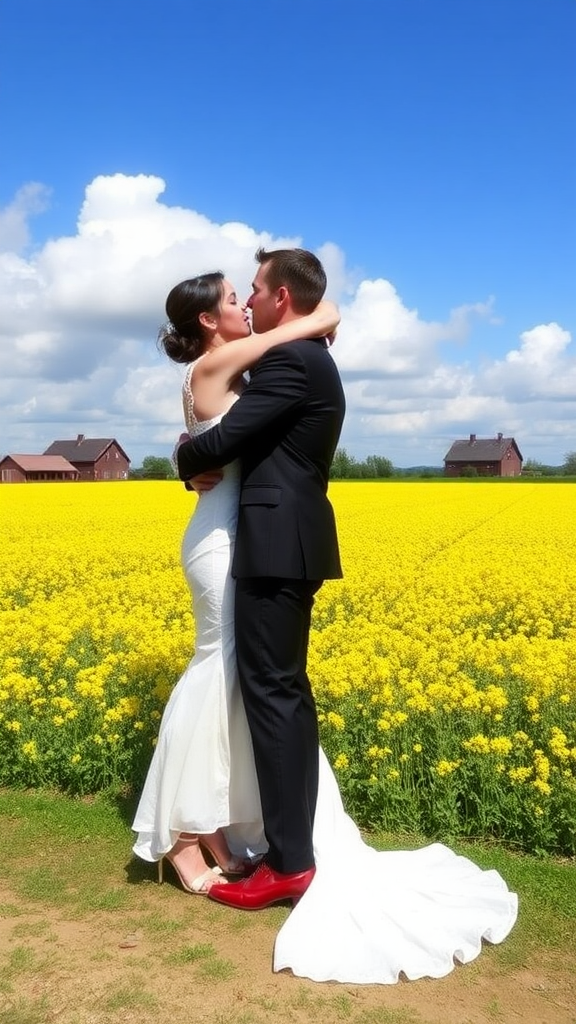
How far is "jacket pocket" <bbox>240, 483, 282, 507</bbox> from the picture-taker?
134 inches

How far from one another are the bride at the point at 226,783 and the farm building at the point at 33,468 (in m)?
67.4

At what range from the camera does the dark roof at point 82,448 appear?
8314cm

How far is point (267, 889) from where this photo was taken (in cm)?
358

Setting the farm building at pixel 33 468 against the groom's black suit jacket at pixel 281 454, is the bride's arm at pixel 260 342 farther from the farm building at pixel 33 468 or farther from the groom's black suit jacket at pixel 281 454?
the farm building at pixel 33 468

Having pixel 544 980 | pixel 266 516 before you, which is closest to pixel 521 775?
pixel 544 980

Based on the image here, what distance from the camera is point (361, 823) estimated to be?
449 cm

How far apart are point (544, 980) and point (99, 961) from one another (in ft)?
5.09

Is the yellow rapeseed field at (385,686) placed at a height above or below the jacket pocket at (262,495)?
below

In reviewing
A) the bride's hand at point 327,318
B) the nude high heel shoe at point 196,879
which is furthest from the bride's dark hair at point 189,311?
the nude high heel shoe at point 196,879

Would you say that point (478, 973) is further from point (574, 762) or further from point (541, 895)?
point (574, 762)

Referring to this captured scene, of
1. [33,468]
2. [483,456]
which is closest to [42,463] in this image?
[33,468]

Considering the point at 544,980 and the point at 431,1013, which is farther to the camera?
the point at 544,980

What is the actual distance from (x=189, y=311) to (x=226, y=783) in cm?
195

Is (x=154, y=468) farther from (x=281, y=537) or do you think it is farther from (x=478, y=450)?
(x=281, y=537)
